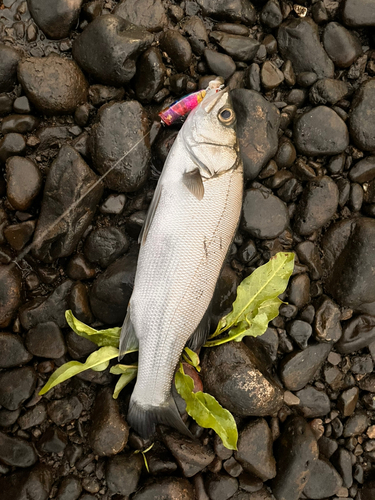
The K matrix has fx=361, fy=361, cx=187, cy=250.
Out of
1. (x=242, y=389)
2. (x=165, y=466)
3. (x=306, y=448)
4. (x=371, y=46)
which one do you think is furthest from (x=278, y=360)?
(x=371, y=46)

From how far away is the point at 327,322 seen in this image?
3.57 metres

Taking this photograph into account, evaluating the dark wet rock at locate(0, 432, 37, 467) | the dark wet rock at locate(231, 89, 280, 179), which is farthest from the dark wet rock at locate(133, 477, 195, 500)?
the dark wet rock at locate(231, 89, 280, 179)

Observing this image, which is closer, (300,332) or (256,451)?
(256,451)

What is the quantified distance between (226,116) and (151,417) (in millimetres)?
2734

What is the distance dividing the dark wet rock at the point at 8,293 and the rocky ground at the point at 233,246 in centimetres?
2

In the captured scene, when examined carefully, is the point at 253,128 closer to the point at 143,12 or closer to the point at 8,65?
the point at 143,12

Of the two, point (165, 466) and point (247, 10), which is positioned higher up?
point (247, 10)

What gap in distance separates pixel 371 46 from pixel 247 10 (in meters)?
1.37

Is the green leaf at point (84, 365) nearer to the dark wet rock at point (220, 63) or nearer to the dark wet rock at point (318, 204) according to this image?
the dark wet rock at point (318, 204)

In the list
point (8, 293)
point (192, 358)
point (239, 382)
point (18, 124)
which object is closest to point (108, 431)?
point (192, 358)

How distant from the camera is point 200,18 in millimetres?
3613

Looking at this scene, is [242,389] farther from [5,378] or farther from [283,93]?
[283,93]

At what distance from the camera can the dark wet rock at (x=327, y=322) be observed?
3.57m

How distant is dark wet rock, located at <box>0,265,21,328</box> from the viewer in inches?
126
